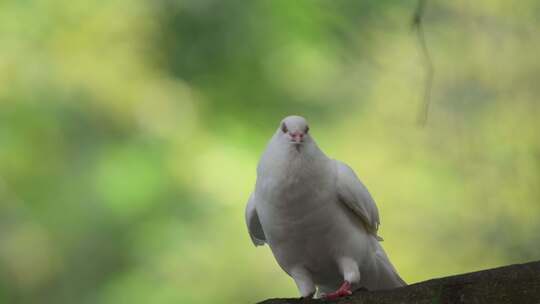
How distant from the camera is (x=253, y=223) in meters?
3.65

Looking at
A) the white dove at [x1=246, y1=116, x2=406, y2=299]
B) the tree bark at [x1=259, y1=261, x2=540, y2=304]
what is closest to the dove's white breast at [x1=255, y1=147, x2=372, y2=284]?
the white dove at [x1=246, y1=116, x2=406, y2=299]

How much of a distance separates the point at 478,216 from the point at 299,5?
204 cm

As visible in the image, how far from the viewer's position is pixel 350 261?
338cm

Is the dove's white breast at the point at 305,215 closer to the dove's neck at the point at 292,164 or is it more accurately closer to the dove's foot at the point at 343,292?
the dove's neck at the point at 292,164

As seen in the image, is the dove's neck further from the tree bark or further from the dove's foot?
the tree bark

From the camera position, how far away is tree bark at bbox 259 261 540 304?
2443 millimetres

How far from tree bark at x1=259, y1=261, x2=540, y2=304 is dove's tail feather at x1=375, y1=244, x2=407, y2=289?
970mm

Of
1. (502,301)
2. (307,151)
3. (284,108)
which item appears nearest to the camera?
(502,301)

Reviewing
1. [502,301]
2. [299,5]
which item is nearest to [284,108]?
[299,5]

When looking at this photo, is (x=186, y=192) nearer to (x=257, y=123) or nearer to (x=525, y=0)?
(x=257, y=123)

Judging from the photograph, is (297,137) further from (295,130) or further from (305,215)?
(305,215)

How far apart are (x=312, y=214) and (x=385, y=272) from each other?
1.55 ft

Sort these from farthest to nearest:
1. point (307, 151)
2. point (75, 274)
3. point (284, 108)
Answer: point (284, 108) → point (75, 274) → point (307, 151)

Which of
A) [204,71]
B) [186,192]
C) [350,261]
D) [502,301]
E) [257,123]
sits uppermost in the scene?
[204,71]
